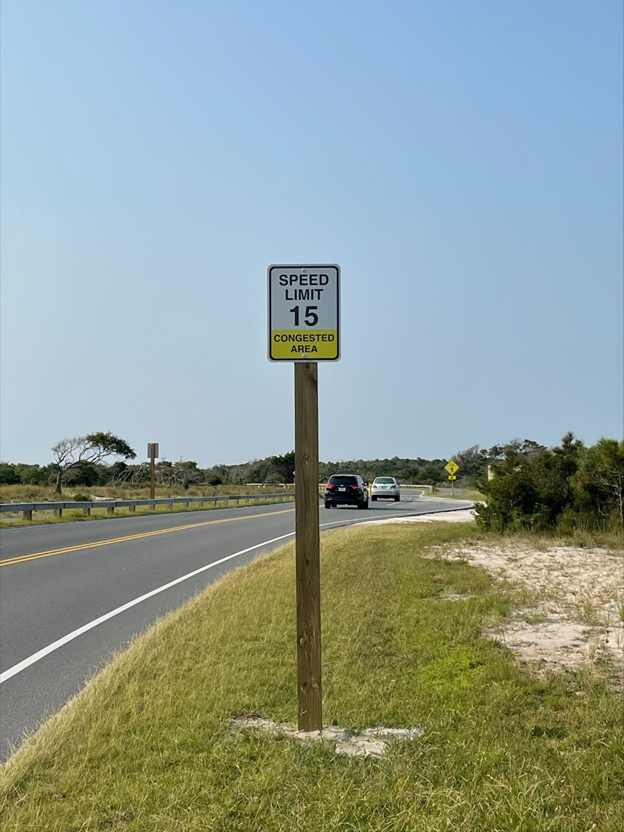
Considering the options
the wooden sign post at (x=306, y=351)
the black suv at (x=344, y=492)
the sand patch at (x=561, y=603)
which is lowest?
the sand patch at (x=561, y=603)

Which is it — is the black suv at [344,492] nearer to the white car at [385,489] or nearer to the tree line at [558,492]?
the white car at [385,489]

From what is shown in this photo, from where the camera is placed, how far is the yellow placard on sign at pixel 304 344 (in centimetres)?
596

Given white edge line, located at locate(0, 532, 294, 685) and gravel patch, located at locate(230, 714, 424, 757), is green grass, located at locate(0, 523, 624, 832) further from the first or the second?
white edge line, located at locate(0, 532, 294, 685)

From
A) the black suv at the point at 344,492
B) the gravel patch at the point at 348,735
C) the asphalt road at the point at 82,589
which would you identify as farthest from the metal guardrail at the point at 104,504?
the gravel patch at the point at 348,735

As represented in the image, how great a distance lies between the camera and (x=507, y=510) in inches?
813

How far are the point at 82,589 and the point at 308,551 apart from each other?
28.9ft

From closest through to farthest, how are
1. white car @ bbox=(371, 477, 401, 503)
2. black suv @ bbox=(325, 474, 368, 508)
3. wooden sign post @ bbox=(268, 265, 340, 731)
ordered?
wooden sign post @ bbox=(268, 265, 340, 731) < black suv @ bbox=(325, 474, 368, 508) < white car @ bbox=(371, 477, 401, 503)

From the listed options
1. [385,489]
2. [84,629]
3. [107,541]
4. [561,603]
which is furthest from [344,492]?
[84,629]

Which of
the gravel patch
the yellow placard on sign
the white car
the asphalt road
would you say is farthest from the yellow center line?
the white car

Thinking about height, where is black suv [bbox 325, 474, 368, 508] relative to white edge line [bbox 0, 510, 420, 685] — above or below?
above

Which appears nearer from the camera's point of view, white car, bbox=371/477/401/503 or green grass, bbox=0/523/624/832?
green grass, bbox=0/523/624/832

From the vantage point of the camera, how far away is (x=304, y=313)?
5.99m

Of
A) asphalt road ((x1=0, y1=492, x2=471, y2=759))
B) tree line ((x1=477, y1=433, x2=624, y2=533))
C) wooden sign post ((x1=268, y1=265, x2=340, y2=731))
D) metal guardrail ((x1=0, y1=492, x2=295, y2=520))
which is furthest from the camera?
metal guardrail ((x1=0, y1=492, x2=295, y2=520))

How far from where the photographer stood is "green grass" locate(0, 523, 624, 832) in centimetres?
432
